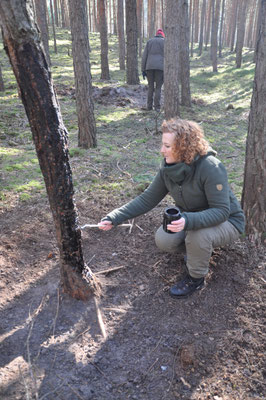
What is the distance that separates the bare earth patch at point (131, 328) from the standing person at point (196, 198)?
291 mm

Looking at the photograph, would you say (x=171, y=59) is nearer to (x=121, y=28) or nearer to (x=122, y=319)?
(x=122, y=319)

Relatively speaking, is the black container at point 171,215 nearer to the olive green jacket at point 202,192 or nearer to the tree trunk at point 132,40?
the olive green jacket at point 202,192

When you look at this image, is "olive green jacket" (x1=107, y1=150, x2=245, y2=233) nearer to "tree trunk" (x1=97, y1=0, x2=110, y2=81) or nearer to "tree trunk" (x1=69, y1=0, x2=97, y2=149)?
"tree trunk" (x1=69, y1=0, x2=97, y2=149)

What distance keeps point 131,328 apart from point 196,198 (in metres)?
1.21

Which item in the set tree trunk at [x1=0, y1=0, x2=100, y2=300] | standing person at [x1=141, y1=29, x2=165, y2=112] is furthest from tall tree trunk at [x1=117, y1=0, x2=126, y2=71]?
tree trunk at [x1=0, y1=0, x2=100, y2=300]

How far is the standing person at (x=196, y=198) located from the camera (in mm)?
2480

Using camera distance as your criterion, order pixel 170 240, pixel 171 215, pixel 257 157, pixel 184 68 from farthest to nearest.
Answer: pixel 184 68
pixel 257 157
pixel 170 240
pixel 171 215

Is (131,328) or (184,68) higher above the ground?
(184,68)

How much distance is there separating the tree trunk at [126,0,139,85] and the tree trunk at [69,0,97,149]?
5.78 meters

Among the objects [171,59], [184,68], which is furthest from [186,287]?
[184,68]

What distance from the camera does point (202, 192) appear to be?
8.55 ft

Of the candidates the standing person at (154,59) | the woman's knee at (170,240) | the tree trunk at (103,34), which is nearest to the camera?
the woman's knee at (170,240)

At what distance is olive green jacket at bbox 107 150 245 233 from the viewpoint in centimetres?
247

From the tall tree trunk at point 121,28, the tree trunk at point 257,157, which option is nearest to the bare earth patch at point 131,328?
the tree trunk at point 257,157
